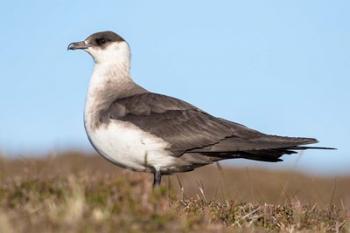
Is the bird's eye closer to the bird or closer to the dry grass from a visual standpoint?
the bird

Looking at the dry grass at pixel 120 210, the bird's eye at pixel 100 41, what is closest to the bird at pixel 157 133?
the bird's eye at pixel 100 41

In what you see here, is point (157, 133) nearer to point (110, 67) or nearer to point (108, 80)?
point (108, 80)

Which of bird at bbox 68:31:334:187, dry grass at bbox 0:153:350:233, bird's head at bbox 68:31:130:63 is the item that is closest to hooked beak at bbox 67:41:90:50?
bird's head at bbox 68:31:130:63

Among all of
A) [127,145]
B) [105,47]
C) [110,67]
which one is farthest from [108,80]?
[127,145]

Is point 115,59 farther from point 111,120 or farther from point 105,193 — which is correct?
point 105,193

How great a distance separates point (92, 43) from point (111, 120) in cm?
136

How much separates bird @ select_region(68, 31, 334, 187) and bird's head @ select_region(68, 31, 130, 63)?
0.03 meters

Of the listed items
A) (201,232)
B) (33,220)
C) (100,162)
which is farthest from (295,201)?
(100,162)

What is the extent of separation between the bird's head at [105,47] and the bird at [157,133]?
0.03 m

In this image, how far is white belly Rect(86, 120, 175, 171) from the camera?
751cm

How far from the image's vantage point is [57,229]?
187 inches

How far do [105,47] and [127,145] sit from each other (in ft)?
5.02

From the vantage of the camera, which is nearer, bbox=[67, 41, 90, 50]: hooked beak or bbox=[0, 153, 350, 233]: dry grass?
bbox=[0, 153, 350, 233]: dry grass

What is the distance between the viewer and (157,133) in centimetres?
773
